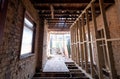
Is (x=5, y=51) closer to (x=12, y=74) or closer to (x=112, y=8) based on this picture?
(x=12, y=74)

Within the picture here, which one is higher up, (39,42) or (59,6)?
(59,6)

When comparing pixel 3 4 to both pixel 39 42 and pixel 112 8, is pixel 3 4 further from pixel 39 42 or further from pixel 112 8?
pixel 112 8

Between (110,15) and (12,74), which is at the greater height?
(110,15)

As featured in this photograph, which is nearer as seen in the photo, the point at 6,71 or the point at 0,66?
the point at 0,66

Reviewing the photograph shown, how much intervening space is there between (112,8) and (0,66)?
4091 millimetres

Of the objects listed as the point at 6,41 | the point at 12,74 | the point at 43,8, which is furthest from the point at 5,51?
the point at 43,8

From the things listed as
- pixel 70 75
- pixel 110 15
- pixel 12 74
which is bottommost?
pixel 70 75

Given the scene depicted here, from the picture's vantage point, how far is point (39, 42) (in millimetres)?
4863

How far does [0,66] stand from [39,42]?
130 inches

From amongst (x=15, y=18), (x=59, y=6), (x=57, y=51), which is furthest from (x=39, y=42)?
(x=57, y=51)

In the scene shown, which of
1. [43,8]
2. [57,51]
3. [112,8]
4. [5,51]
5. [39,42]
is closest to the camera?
[5,51]

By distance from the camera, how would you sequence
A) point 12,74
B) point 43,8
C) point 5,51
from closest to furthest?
point 5,51, point 12,74, point 43,8

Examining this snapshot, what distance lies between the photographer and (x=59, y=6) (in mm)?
3850

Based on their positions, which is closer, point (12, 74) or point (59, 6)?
point (12, 74)
